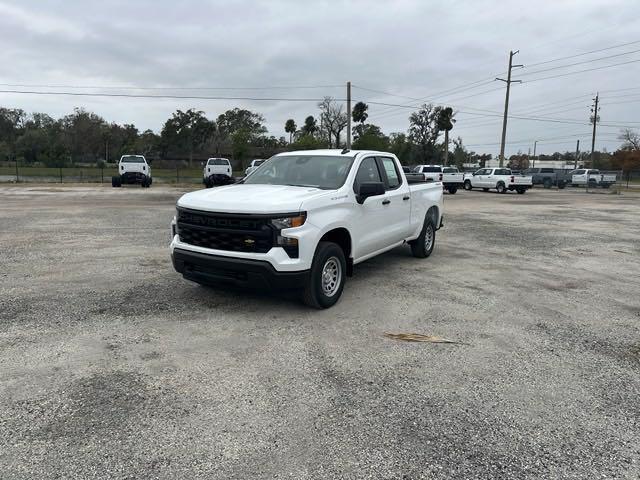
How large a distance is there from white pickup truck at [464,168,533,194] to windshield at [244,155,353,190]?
28404mm

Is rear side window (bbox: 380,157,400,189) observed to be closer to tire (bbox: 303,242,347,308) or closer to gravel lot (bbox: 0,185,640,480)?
gravel lot (bbox: 0,185,640,480)

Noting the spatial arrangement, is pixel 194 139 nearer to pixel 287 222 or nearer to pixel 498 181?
pixel 498 181

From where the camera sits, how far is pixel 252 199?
16.9ft

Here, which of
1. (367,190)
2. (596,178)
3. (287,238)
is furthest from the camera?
(596,178)

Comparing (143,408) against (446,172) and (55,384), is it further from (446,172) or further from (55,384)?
(446,172)

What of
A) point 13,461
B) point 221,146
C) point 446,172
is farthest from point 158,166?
point 13,461

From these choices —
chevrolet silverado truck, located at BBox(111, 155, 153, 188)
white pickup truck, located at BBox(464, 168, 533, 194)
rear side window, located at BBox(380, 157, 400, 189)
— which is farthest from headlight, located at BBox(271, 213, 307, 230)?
white pickup truck, located at BBox(464, 168, 533, 194)

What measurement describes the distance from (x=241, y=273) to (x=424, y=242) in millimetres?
4430

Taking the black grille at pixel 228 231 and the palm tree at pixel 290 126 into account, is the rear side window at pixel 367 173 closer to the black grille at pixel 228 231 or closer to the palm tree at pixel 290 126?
the black grille at pixel 228 231

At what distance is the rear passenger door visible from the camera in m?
6.99

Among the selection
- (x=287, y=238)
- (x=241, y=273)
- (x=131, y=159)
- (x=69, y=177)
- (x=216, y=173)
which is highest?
(x=131, y=159)

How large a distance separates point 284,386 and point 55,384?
173 cm

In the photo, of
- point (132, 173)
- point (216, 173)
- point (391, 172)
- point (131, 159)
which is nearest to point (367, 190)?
point (391, 172)

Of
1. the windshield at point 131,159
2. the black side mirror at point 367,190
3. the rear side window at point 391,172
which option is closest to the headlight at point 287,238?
the black side mirror at point 367,190
